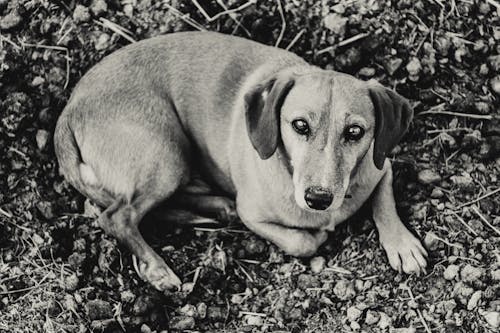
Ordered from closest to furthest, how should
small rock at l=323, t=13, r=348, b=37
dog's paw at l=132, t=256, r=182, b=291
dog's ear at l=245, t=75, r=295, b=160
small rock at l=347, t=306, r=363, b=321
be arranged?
dog's ear at l=245, t=75, r=295, b=160
small rock at l=347, t=306, r=363, b=321
dog's paw at l=132, t=256, r=182, b=291
small rock at l=323, t=13, r=348, b=37

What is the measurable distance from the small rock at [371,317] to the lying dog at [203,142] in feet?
1.12

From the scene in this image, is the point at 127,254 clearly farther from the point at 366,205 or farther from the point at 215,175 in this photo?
the point at 366,205

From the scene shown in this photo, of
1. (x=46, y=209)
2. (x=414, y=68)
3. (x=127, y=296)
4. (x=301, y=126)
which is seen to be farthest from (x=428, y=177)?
(x=46, y=209)

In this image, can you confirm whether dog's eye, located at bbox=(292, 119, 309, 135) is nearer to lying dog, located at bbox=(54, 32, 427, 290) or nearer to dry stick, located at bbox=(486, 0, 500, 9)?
lying dog, located at bbox=(54, 32, 427, 290)

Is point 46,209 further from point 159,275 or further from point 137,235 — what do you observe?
point 159,275

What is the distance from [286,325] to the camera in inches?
196

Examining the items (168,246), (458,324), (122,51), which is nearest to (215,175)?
(168,246)

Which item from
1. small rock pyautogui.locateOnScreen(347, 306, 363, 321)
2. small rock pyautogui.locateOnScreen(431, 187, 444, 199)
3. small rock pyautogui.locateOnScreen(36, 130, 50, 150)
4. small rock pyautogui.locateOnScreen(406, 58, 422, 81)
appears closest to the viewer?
small rock pyautogui.locateOnScreen(347, 306, 363, 321)

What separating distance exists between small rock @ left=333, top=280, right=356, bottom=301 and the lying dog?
0.27 meters

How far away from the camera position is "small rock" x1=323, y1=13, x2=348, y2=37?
5984 millimetres

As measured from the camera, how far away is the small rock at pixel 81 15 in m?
6.14

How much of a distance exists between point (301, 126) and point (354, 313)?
108 cm

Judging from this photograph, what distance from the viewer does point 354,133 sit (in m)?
4.72

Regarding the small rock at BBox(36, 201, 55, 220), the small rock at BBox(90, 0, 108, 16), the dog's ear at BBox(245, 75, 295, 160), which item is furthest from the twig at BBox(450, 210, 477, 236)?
the small rock at BBox(90, 0, 108, 16)
